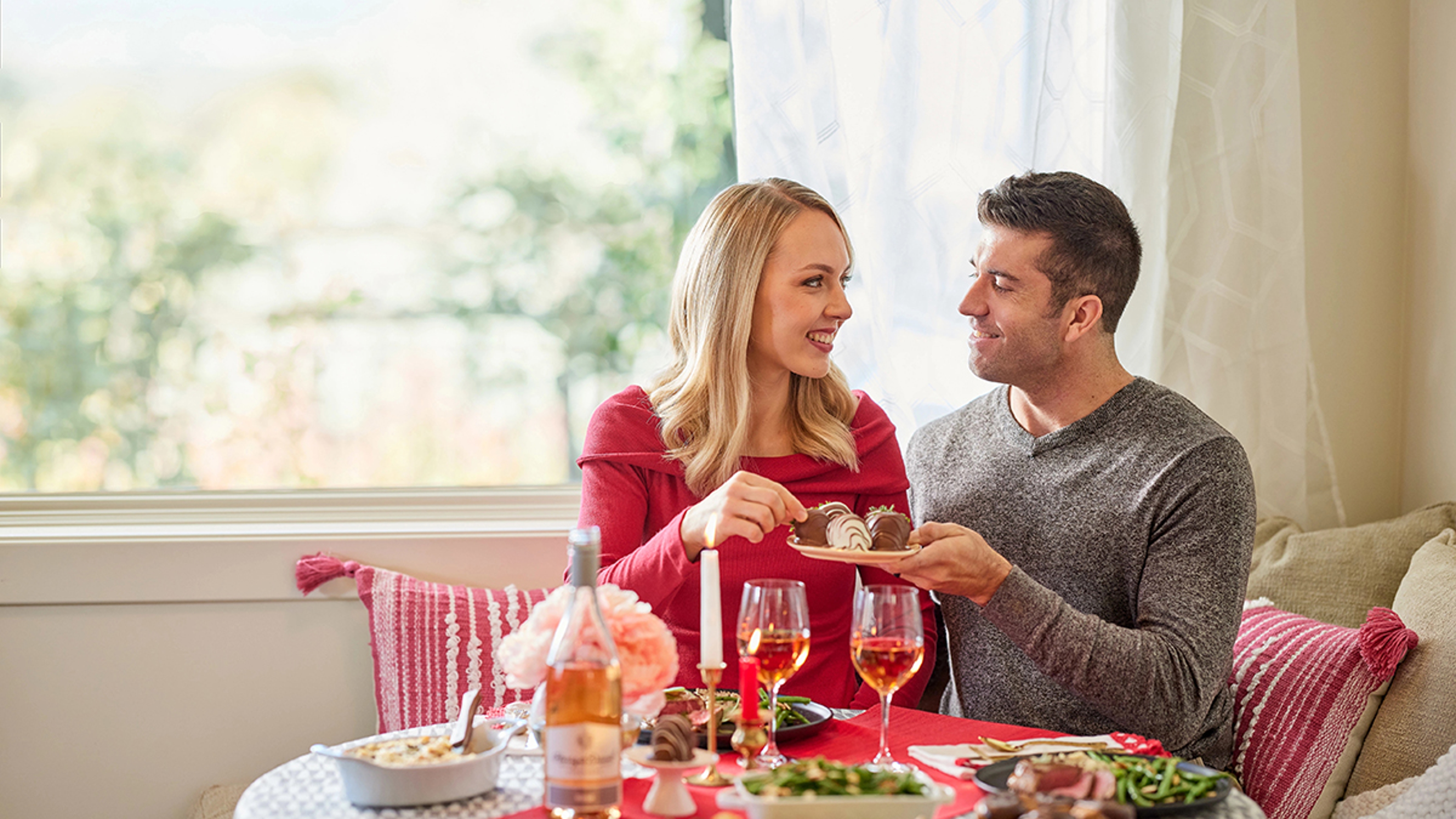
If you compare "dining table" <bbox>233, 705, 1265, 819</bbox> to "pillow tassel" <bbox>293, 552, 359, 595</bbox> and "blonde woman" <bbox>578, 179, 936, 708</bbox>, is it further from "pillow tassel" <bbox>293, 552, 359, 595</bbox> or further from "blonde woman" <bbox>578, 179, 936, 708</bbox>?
"pillow tassel" <bbox>293, 552, 359, 595</bbox>

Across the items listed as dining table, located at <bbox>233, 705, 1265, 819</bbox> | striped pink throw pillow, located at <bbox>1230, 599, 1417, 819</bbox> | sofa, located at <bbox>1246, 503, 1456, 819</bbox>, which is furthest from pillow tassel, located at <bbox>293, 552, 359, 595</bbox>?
sofa, located at <bbox>1246, 503, 1456, 819</bbox>

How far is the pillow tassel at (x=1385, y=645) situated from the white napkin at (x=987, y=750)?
0.74 meters

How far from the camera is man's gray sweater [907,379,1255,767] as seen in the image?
1631 mm

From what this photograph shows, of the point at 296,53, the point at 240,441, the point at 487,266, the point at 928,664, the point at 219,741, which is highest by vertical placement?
the point at 296,53

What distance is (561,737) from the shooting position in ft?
3.56

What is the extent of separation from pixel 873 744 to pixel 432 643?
1034mm

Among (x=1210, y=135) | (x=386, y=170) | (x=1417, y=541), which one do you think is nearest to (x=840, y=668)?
(x=1417, y=541)

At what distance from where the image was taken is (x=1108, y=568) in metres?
1.82

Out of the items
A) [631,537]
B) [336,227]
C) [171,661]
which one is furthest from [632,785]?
[336,227]

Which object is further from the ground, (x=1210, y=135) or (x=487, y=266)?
(x=1210, y=135)

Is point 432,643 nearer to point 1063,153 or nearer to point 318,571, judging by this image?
point 318,571

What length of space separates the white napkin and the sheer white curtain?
1089mm

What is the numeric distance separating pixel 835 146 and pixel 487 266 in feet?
2.92

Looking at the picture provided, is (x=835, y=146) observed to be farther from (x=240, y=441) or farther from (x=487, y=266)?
(x=240, y=441)
